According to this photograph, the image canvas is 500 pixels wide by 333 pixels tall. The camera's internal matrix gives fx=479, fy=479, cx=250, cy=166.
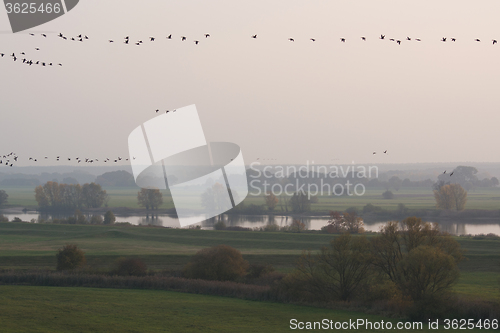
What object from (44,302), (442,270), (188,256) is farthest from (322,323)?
(188,256)

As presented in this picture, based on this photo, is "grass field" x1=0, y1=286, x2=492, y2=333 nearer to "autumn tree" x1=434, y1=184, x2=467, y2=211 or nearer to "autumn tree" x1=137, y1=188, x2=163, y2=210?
"autumn tree" x1=137, y1=188, x2=163, y2=210

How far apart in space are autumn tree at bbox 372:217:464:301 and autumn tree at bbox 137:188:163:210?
212ft

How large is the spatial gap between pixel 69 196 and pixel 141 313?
7598 centimetres

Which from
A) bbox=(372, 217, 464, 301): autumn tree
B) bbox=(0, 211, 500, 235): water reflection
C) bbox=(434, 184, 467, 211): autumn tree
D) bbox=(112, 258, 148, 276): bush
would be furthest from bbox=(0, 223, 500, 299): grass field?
bbox=(434, 184, 467, 211): autumn tree

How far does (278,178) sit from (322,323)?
340ft

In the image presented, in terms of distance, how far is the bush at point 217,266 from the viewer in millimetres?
26922

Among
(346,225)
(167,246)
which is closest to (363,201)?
(346,225)

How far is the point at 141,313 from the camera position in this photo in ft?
63.9

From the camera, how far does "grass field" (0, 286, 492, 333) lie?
17.4 m

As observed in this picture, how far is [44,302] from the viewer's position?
2072cm

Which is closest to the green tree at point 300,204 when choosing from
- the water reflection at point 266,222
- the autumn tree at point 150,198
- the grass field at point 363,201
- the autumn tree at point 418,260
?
the grass field at point 363,201

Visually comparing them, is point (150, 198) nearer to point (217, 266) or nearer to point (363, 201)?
point (363, 201)

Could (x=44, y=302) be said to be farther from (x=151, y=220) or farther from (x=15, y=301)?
(x=151, y=220)

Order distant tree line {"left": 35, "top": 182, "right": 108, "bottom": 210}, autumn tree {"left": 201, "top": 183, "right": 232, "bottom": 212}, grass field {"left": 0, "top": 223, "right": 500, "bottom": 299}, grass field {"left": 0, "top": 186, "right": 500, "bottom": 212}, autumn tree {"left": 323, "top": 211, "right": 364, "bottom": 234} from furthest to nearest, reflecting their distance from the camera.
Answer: distant tree line {"left": 35, "top": 182, "right": 108, "bottom": 210} → grass field {"left": 0, "top": 186, "right": 500, "bottom": 212} → autumn tree {"left": 201, "top": 183, "right": 232, "bottom": 212} → autumn tree {"left": 323, "top": 211, "right": 364, "bottom": 234} → grass field {"left": 0, "top": 223, "right": 500, "bottom": 299}
